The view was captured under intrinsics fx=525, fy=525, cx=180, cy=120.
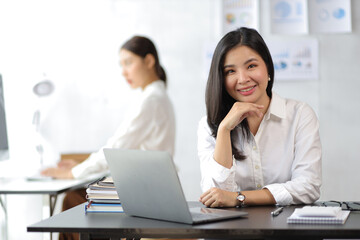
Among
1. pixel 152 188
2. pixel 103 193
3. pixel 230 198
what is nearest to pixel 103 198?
pixel 103 193

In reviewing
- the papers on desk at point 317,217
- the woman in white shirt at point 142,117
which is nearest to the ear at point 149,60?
the woman in white shirt at point 142,117

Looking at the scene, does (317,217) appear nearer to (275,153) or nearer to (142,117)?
(275,153)

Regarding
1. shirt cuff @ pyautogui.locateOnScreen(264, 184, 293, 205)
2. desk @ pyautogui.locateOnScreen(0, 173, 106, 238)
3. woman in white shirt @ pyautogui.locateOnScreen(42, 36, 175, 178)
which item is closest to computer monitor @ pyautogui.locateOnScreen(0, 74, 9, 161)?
desk @ pyautogui.locateOnScreen(0, 173, 106, 238)

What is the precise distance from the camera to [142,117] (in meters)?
3.29

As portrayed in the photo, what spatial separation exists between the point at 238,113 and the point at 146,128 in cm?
147

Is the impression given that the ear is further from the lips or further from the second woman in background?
the lips

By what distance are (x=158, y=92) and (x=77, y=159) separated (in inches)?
38.9

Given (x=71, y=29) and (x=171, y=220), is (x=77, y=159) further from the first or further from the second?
(x=171, y=220)

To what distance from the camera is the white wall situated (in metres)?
4.25

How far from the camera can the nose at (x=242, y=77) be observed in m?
1.97

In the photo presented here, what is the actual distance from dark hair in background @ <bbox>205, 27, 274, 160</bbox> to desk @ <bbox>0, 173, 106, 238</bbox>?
1.05 m

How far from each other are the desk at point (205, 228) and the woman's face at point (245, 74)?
576mm

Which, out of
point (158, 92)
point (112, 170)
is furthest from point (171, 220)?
point (158, 92)

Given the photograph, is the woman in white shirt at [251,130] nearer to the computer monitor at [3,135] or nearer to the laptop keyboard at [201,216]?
the laptop keyboard at [201,216]
